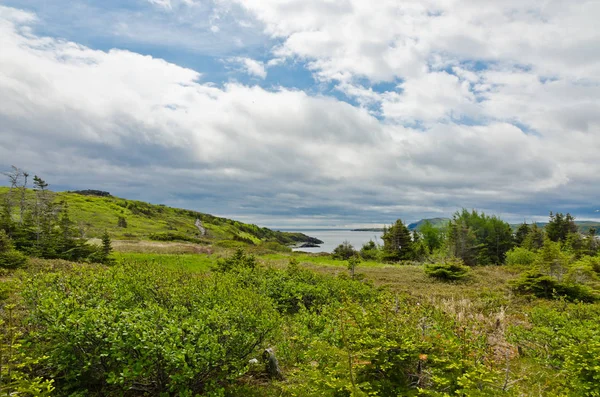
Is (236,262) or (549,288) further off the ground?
(236,262)

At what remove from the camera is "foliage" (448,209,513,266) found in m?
47.1

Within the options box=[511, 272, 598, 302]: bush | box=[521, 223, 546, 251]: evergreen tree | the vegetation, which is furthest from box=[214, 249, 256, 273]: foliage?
box=[521, 223, 546, 251]: evergreen tree

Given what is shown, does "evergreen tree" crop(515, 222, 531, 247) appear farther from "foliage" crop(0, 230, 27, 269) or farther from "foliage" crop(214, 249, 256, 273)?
"foliage" crop(0, 230, 27, 269)

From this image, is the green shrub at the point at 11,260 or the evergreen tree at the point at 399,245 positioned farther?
the evergreen tree at the point at 399,245

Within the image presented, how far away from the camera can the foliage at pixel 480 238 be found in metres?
47.1

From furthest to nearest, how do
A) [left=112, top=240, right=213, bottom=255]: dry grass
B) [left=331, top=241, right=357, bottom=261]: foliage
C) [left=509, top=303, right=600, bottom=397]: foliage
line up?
[left=331, top=241, right=357, bottom=261]: foliage < [left=112, top=240, right=213, bottom=255]: dry grass < [left=509, top=303, right=600, bottom=397]: foliage

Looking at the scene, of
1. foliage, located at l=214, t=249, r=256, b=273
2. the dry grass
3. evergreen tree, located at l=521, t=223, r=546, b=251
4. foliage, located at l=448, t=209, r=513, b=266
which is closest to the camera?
foliage, located at l=214, t=249, r=256, b=273

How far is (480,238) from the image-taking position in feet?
199

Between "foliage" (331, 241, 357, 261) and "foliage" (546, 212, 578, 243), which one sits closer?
"foliage" (331, 241, 357, 261)

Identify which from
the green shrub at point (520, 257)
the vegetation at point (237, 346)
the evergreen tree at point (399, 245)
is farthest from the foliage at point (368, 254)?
the vegetation at point (237, 346)

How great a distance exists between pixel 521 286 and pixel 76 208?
90051mm

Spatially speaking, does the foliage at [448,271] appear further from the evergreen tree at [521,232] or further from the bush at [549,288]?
the evergreen tree at [521,232]

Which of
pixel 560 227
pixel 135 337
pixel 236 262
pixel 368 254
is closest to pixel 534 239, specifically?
pixel 560 227

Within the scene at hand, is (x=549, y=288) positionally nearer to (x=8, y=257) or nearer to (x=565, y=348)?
(x=565, y=348)
